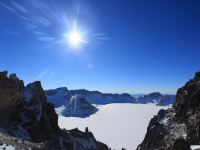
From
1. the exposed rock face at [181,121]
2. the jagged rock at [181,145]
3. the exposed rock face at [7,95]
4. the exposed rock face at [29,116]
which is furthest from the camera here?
the exposed rock face at [181,121]

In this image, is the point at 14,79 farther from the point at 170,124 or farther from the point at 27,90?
the point at 170,124

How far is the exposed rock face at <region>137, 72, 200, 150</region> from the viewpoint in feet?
238

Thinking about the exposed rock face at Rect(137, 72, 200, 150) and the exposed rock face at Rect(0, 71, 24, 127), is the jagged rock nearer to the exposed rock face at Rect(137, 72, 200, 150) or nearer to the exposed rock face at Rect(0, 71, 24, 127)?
the exposed rock face at Rect(137, 72, 200, 150)

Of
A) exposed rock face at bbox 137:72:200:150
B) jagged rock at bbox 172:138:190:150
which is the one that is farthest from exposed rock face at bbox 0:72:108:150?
jagged rock at bbox 172:138:190:150

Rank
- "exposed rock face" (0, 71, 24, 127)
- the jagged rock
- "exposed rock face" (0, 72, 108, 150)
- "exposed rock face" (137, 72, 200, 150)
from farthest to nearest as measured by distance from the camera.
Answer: "exposed rock face" (137, 72, 200, 150) → "exposed rock face" (0, 71, 24, 127) → "exposed rock face" (0, 72, 108, 150) → the jagged rock

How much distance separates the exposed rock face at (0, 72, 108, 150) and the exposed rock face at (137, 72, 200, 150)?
23.7m

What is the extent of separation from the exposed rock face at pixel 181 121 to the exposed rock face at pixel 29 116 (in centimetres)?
2371

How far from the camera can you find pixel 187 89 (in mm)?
94188

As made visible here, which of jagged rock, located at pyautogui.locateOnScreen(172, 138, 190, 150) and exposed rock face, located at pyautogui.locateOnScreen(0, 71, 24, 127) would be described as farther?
exposed rock face, located at pyautogui.locateOnScreen(0, 71, 24, 127)

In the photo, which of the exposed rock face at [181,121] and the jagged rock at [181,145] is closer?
the jagged rock at [181,145]

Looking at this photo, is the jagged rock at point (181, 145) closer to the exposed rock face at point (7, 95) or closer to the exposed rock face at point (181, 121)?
the exposed rock face at point (181, 121)

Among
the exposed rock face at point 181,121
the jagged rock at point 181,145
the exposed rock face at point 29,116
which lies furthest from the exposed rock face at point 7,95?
the jagged rock at point 181,145

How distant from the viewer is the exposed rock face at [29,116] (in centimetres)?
6969

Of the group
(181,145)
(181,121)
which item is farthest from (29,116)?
(181,145)
